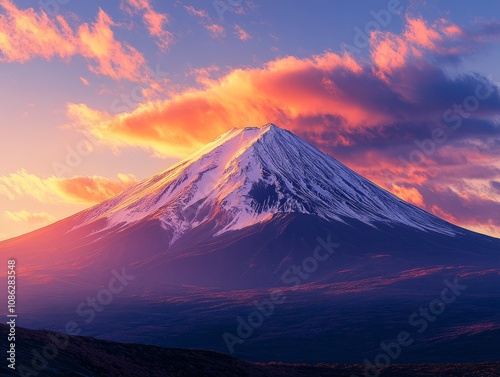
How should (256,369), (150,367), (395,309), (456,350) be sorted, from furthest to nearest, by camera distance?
(395,309) < (456,350) < (256,369) < (150,367)

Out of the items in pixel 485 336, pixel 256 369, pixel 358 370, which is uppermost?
pixel 256 369

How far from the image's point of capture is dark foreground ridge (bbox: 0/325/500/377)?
124ft

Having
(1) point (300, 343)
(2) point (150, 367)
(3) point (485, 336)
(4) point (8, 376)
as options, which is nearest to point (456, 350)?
(3) point (485, 336)

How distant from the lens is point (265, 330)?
14175 cm

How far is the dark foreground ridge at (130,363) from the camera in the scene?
37.7 meters

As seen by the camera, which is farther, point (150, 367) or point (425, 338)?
point (425, 338)

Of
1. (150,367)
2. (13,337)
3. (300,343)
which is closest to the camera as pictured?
(13,337)

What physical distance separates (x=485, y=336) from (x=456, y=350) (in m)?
11.7

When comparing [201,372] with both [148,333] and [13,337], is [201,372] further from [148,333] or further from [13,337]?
[148,333]

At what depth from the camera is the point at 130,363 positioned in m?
47.0

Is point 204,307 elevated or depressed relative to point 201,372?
elevated

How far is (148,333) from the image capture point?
141 meters

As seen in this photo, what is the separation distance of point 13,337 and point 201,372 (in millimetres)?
16836

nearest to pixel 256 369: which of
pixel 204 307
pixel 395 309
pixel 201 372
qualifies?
pixel 201 372
